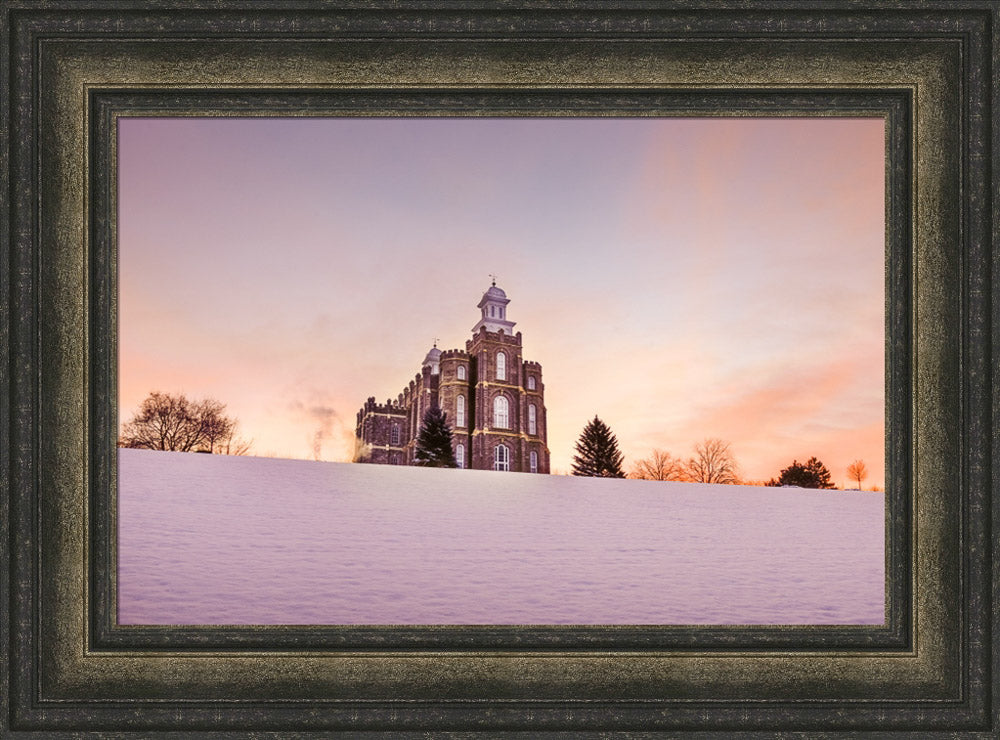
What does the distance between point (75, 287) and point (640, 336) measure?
9.28ft

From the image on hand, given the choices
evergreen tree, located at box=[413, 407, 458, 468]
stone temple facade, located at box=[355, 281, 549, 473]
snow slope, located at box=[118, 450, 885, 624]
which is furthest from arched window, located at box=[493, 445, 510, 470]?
evergreen tree, located at box=[413, 407, 458, 468]

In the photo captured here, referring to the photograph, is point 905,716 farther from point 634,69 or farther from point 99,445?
point 99,445

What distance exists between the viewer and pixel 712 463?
3.41m

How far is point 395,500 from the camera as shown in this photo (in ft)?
11.3

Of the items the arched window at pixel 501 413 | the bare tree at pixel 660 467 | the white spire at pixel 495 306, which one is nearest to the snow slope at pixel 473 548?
the bare tree at pixel 660 467

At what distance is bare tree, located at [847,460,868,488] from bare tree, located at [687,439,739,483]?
1.74ft

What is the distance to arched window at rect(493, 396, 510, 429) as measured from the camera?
11.6ft

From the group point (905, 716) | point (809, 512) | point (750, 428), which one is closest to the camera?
point (905, 716)

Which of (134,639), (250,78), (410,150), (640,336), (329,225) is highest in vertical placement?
(250,78)

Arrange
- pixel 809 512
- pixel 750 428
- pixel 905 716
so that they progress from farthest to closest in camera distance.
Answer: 1. pixel 750 428
2. pixel 809 512
3. pixel 905 716

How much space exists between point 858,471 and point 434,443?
2.19 meters

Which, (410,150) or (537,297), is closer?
(410,150)

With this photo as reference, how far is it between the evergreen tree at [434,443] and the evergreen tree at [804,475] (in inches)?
68.6

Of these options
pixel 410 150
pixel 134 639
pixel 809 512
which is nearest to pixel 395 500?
pixel 134 639
